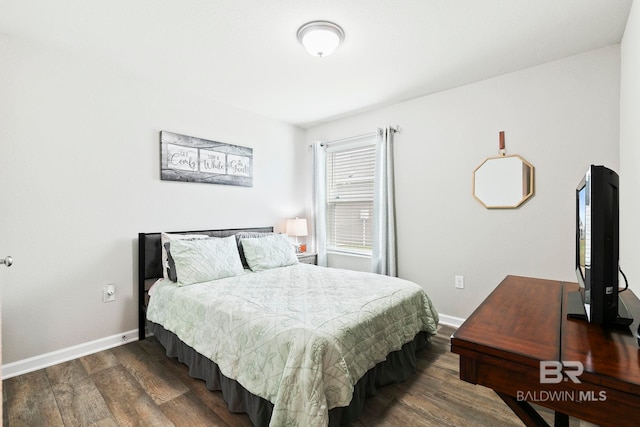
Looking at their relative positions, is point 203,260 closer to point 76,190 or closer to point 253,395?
point 76,190

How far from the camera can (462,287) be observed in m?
2.99

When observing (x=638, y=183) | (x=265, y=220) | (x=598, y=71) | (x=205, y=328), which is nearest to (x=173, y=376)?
(x=205, y=328)

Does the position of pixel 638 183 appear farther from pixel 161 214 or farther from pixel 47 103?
pixel 47 103

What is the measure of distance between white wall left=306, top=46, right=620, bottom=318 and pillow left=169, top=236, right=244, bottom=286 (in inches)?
74.8

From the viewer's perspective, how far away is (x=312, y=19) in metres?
1.96

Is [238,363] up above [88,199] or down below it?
below

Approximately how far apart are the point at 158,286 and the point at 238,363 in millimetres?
1322

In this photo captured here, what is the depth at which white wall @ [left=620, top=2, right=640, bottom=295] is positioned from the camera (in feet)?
5.43

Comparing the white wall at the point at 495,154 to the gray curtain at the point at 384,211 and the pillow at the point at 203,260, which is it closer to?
the gray curtain at the point at 384,211

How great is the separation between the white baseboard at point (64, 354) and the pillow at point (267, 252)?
1251mm

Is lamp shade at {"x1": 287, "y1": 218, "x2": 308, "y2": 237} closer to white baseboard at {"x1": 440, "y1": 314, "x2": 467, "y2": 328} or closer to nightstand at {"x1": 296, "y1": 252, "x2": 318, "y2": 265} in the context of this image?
nightstand at {"x1": 296, "y1": 252, "x2": 318, "y2": 265}

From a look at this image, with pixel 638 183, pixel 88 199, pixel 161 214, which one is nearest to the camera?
pixel 638 183

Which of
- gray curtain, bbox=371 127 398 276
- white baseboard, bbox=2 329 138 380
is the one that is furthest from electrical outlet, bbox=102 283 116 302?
gray curtain, bbox=371 127 398 276

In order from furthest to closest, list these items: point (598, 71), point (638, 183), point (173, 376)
Result: point (598, 71)
point (173, 376)
point (638, 183)
